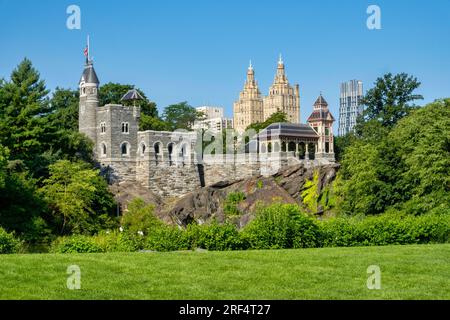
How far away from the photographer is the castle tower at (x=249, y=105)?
139500mm

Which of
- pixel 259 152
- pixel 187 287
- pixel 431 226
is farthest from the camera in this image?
pixel 259 152

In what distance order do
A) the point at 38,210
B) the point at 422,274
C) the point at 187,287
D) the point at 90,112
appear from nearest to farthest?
the point at 187,287
the point at 422,274
the point at 38,210
the point at 90,112

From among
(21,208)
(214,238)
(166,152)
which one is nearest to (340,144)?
(166,152)

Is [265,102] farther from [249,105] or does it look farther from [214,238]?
[214,238]

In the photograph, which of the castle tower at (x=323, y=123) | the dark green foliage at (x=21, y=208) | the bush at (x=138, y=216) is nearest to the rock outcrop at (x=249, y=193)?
the bush at (x=138, y=216)

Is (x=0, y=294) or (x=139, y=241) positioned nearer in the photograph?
(x=0, y=294)

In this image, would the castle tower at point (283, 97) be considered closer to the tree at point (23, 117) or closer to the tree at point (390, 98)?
the tree at point (390, 98)

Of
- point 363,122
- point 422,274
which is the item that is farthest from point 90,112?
point 422,274

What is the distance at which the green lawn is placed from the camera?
13.2m

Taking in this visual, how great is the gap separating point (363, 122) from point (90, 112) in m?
22.6

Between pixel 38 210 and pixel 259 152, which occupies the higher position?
pixel 259 152

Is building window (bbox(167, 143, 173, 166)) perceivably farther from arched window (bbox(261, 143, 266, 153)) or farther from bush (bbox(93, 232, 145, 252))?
bush (bbox(93, 232, 145, 252))

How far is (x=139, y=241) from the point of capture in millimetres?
23125
